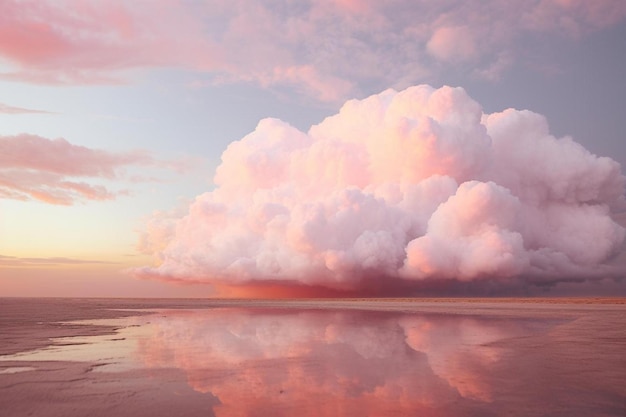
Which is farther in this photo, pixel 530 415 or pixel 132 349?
pixel 132 349

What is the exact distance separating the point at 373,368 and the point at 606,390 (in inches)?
237

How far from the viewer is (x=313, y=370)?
1418cm

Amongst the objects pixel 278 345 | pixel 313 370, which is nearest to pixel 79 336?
pixel 278 345

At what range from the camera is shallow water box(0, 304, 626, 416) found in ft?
32.4

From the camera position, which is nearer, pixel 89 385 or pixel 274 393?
pixel 274 393

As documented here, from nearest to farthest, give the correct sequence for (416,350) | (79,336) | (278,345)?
(416,350) → (278,345) → (79,336)

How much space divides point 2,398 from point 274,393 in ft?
19.0

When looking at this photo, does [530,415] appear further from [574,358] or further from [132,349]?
[132,349]

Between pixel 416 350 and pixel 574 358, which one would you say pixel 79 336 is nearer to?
pixel 416 350

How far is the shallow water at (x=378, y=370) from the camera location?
988 cm

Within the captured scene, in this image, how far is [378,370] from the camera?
14.3m

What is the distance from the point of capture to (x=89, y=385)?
1200 cm

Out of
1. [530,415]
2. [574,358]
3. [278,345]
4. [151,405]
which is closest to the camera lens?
[530,415]

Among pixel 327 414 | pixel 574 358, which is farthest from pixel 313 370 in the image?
pixel 574 358
